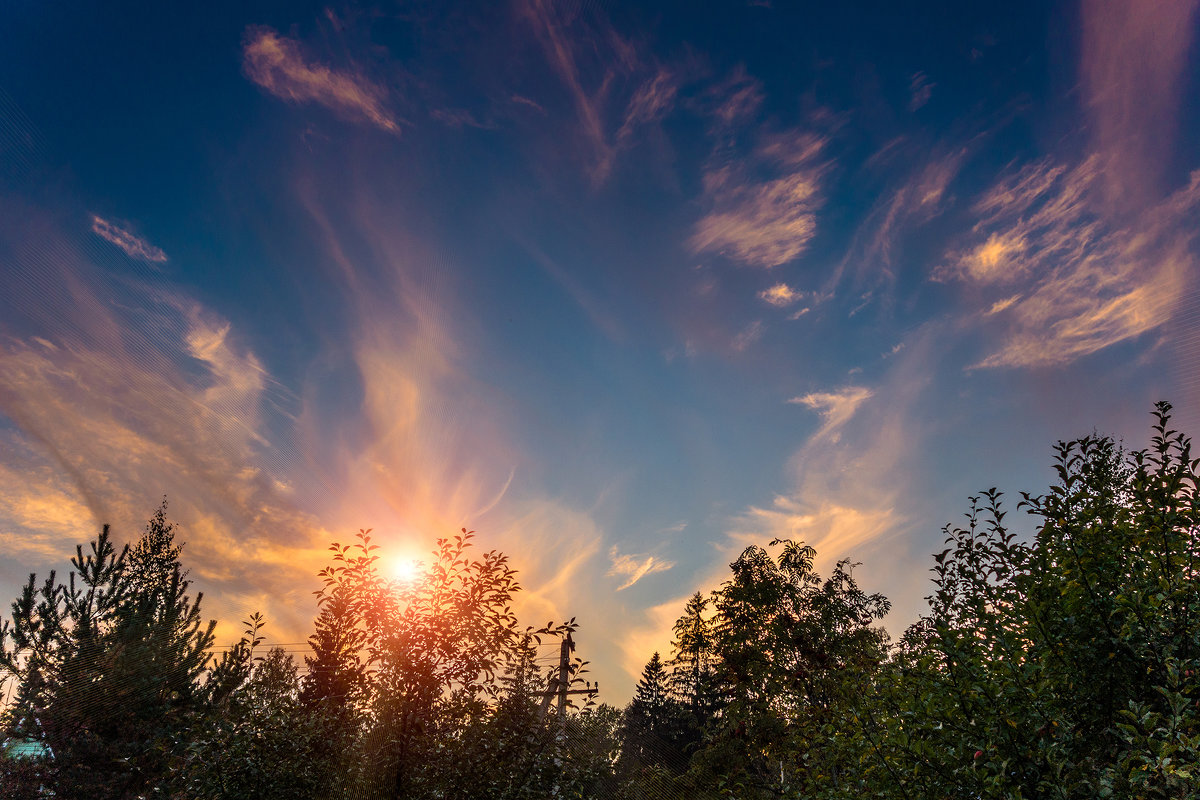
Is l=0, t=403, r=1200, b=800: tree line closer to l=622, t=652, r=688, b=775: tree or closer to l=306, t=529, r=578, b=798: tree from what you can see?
l=306, t=529, r=578, b=798: tree

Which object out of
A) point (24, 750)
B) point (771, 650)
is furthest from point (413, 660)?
point (24, 750)

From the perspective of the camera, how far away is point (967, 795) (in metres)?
4.73

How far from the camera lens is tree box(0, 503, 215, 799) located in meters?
16.0

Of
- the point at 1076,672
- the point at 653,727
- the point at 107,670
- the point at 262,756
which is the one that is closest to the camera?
the point at 1076,672

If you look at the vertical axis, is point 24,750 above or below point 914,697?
above

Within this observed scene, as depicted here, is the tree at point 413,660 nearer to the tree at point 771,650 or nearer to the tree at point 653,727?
the tree at point 771,650

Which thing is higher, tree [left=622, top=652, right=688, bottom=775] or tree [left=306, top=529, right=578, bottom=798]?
tree [left=622, top=652, right=688, bottom=775]

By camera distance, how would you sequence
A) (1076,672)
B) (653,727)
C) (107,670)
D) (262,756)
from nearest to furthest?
(1076,672)
(262,756)
(107,670)
(653,727)

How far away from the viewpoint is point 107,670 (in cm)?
1752

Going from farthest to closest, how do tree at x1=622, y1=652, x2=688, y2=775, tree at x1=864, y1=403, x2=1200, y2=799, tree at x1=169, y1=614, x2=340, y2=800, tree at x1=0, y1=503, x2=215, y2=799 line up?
tree at x1=622, y1=652, x2=688, y2=775 < tree at x1=0, y1=503, x2=215, y2=799 < tree at x1=169, y1=614, x2=340, y2=800 < tree at x1=864, y1=403, x2=1200, y2=799

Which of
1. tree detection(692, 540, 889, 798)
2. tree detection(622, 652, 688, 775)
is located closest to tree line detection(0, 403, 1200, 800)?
tree detection(692, 540, 889, 798)

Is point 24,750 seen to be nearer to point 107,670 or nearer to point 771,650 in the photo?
point 107,670

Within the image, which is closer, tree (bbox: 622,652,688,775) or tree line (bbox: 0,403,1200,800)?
tree line (bbox: 0,403,1200,800)

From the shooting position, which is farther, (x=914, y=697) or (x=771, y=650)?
(x=771, y=650)
